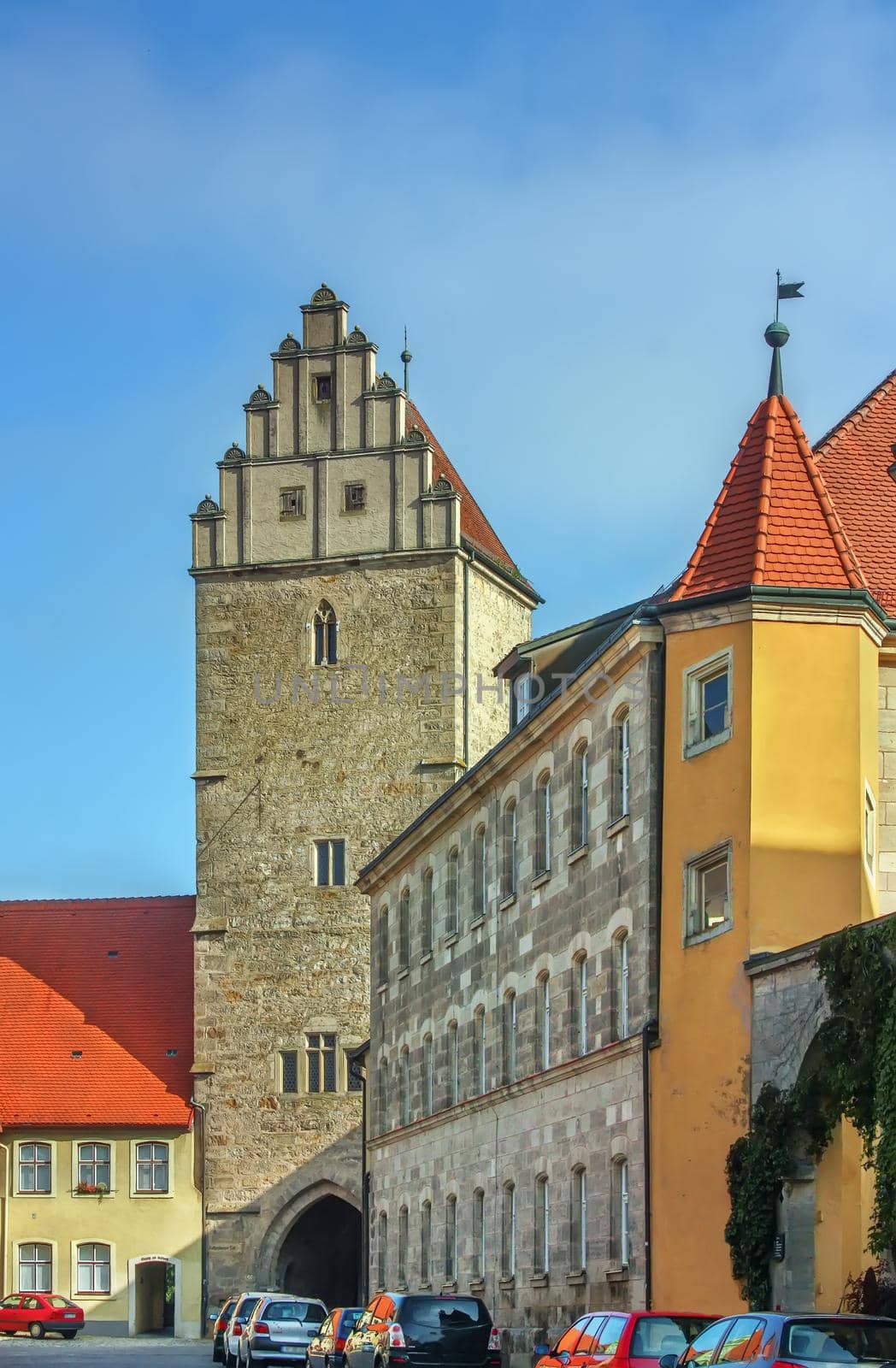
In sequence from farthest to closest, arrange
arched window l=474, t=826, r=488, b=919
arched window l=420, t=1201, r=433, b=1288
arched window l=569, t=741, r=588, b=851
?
arched window l=420, t=1201, r=433, b=1288 → arched window l=474, t=826, r=488, b=919 → arched window l=569, t=741, r=588, b=851

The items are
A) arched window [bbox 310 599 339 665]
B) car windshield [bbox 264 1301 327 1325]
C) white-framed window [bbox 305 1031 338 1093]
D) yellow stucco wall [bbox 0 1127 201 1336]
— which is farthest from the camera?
arched window [bbox 310 599 339 665]

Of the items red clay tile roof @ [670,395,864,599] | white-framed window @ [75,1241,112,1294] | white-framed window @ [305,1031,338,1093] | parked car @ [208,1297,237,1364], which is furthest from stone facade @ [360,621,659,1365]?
white-framed window @ [75,1241,112,1294]

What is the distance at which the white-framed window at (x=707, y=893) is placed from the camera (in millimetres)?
28175

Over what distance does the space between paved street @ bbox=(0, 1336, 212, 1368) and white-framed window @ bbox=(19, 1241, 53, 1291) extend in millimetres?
2226

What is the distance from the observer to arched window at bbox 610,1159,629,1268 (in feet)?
98.1

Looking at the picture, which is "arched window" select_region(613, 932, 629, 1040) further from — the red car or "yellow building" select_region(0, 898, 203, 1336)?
"yellow building" select_region(0, 898, 203, 1336)

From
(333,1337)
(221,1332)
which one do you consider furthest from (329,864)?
(333,1337)

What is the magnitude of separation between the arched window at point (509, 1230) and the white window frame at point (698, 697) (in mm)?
9549

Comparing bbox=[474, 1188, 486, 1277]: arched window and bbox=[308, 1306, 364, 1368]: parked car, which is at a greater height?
bbox=[474, 1188, 486, 1277]: arched window

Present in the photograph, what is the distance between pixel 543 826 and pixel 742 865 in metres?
8.28

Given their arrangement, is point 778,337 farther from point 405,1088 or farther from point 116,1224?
point 116,1224

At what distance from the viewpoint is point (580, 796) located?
111 feet

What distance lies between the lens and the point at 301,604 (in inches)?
2393

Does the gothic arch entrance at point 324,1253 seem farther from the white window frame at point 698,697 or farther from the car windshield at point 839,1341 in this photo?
the car windshield at point 839,1341
